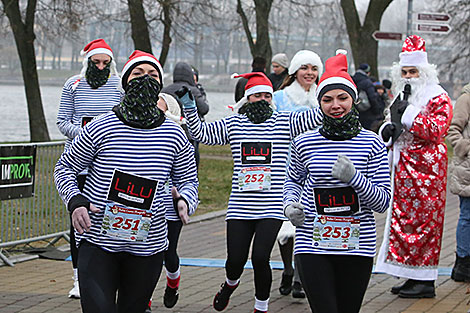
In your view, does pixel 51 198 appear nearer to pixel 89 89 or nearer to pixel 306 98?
pixel 89 89

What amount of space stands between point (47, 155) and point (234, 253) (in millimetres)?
3776

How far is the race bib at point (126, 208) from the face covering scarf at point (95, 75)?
110 inches

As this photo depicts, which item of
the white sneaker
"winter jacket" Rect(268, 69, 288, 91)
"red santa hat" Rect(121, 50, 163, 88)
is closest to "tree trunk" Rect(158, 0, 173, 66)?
"winter jacket" Rect(268, 69, 288, 91)

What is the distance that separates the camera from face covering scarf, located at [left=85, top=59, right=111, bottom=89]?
290 inches

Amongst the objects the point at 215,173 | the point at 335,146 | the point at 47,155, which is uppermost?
the point at 335,146

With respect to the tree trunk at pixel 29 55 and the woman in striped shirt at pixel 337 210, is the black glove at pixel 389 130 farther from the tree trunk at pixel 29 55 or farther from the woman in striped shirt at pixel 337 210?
the tree trunk at pixel 29 55

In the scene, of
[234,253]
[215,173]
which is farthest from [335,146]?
[215,173]

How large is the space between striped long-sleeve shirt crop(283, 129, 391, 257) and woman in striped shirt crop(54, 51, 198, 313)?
71 cm

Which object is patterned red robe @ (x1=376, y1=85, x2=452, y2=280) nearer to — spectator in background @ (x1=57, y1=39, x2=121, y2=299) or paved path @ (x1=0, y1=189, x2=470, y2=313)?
paved path @ (x1=0, y1=189, x2=470, y2=313)

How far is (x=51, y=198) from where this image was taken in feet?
32.2

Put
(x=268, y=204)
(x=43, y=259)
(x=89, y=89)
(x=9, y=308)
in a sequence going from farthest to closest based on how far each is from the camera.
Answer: (x=43, y=259)
(x=89, y=89)
(x=9, y=308)
(x=268, y=204)

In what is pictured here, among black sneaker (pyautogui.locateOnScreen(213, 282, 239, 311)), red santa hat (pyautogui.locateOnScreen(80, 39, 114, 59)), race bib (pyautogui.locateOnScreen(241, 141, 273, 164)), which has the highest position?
red santa hat (pyautogui.locateOnScreen(80, 39, 114, 59))

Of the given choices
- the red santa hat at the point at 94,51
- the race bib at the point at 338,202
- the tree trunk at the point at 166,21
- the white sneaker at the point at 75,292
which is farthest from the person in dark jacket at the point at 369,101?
the race bib at the point at 338,202

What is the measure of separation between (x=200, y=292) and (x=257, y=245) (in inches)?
56.9
